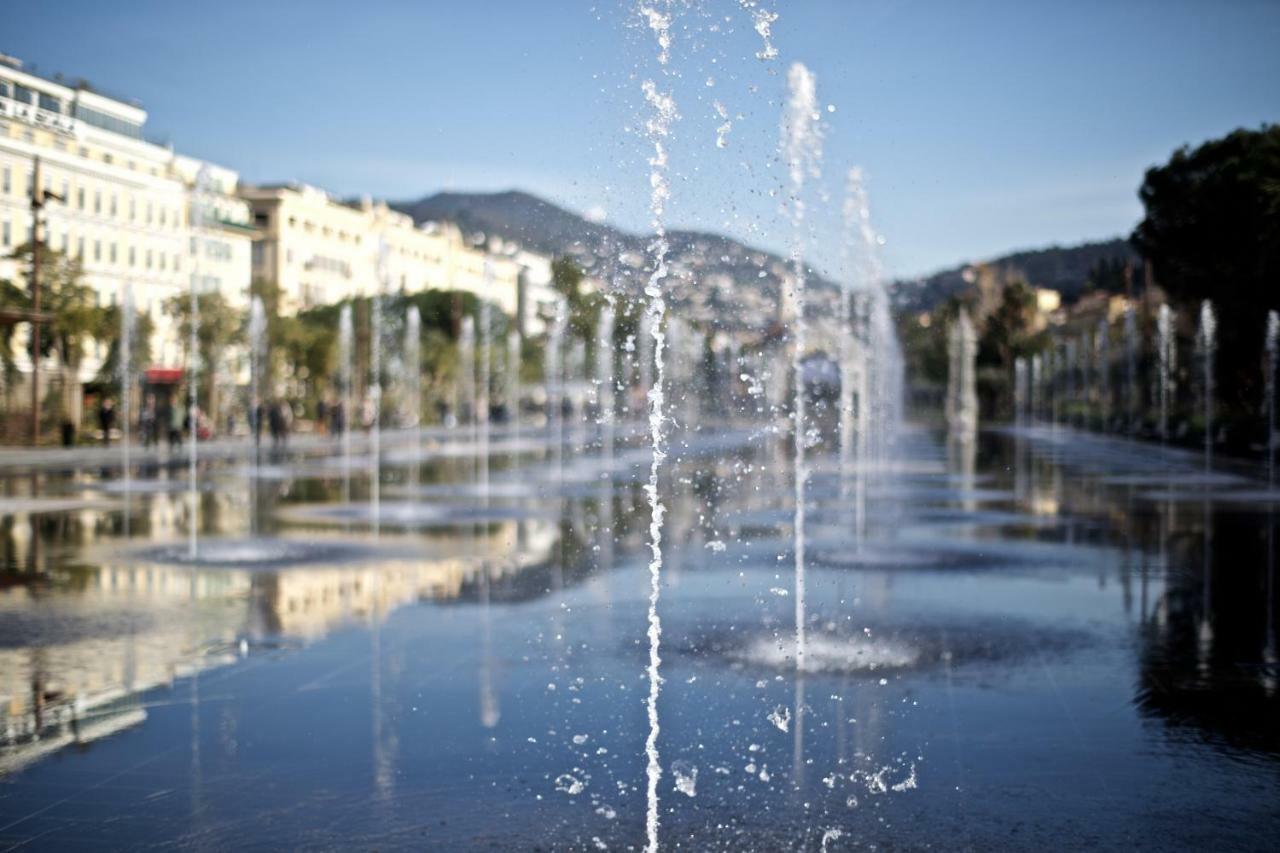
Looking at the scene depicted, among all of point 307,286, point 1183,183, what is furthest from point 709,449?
point 307,286

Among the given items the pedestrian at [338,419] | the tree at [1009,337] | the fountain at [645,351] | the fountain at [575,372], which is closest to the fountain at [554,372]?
the fountain at [575,372]

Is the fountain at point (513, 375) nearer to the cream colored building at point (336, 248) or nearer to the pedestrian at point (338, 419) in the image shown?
the cream colored building at point (336, 248)

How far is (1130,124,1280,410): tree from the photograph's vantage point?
40.0m

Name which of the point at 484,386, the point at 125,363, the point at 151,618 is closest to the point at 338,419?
the point at 125,363

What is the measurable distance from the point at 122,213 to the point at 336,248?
34.7m

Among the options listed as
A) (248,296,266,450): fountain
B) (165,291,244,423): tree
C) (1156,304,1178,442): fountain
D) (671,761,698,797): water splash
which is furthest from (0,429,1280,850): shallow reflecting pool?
(248,296,266,450): fountain

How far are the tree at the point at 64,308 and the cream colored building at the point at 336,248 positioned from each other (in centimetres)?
2329

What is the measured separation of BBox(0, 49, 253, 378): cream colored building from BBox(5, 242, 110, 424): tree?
958cm

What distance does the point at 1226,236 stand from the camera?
50.1 m

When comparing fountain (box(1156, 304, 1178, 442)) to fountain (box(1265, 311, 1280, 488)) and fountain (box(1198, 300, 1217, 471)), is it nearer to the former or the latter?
fountain (box(1198, 300, 1217, 471))

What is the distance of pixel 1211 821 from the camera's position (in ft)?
19.8

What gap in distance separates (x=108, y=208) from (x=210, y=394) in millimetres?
20983

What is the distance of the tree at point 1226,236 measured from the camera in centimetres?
4003

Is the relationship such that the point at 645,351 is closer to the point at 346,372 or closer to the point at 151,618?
the point at 346,372
